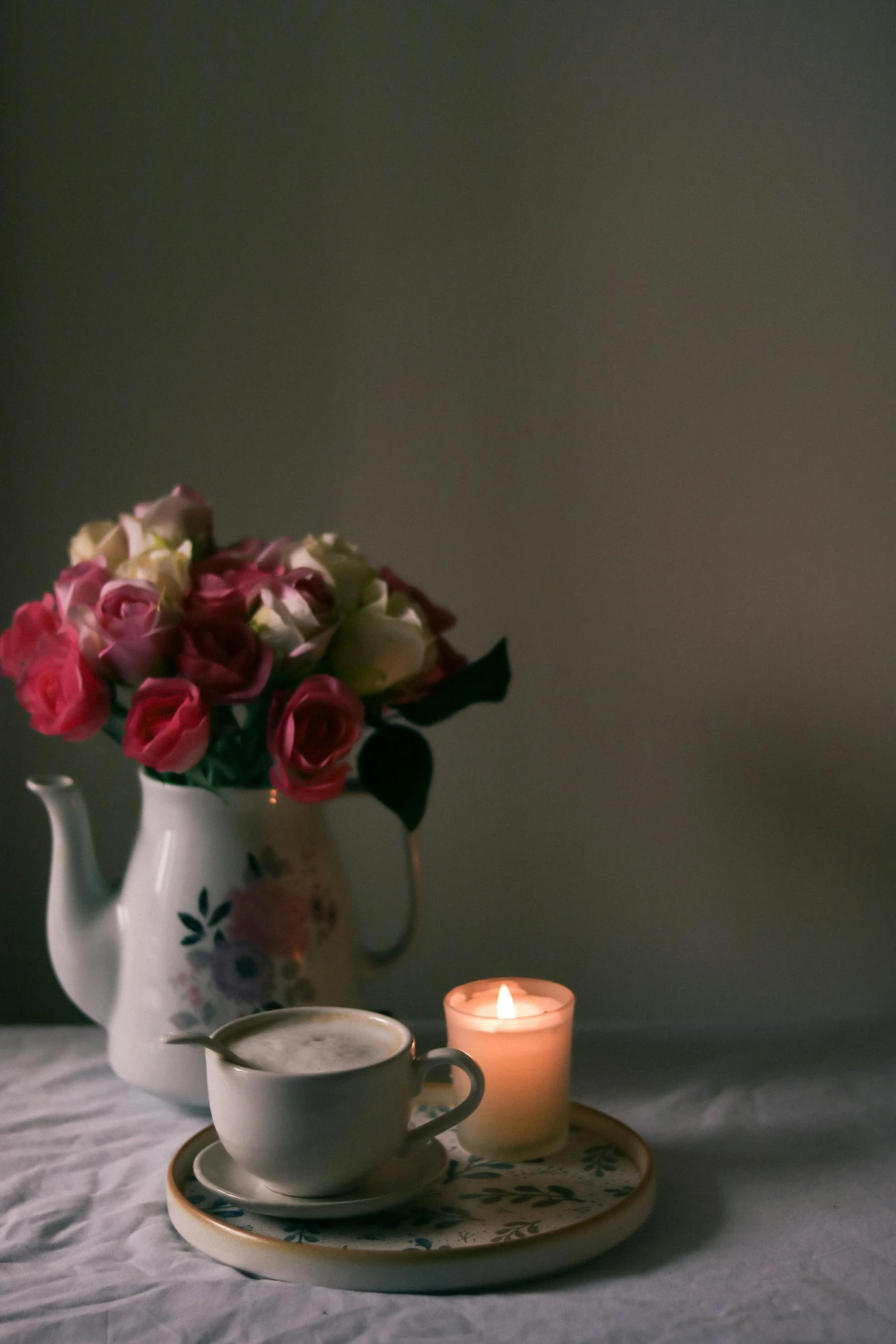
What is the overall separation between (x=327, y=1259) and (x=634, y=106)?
0.91 meters

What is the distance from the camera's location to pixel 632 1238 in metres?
0.60

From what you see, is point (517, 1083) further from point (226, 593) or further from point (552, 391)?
point (552, 391)

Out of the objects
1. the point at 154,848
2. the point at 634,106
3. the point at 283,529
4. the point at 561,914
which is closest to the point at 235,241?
the point at 283,529

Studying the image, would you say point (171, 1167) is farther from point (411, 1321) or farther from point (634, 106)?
point (634, 106)

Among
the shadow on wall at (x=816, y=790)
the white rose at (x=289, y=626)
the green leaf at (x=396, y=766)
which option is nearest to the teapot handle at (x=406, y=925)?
the green leaf at (x=396, y=766)

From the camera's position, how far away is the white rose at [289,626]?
2.35 ft

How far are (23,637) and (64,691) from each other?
0.07m

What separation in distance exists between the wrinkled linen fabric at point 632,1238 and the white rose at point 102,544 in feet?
1.22

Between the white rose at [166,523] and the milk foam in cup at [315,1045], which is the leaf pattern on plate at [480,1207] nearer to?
the milk foam in cup at [315,1045]

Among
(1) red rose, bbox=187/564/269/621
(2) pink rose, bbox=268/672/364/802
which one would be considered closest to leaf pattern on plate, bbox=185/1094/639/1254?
(2) pink rose, bbox=268/672/364/802

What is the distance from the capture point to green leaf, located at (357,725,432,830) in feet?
2.68

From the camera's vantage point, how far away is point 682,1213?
628 millimetres

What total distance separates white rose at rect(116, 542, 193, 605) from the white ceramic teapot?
0.13 m

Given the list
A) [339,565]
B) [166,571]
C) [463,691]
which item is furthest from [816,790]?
[166,571]
